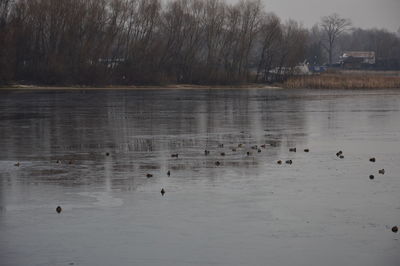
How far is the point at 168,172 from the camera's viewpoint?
14.6m

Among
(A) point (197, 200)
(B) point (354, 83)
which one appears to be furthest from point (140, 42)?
(A) point (197, 200)

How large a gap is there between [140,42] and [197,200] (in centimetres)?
Answer: 7968

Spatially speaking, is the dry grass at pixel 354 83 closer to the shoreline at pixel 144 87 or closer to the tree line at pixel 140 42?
the shoreline at pixel 144 87

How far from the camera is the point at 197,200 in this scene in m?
11.9

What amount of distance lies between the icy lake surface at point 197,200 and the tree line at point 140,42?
179ft

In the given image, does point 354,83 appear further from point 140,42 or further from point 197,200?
point 197,200

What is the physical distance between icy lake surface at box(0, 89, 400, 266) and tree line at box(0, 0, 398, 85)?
54705 mm

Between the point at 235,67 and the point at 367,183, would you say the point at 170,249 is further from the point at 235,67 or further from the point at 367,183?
the point at 235,67

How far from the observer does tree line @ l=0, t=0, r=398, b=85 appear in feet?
263

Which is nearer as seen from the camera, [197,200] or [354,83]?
[197,200]

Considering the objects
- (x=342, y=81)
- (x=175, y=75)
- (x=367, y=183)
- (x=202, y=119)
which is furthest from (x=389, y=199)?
(x=175, y=75)

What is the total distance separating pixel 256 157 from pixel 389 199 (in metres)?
5.63

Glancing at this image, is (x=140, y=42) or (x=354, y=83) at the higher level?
(x=140, y=42)

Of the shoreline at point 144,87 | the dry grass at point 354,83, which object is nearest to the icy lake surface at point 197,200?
the shoreline at point 144,87
